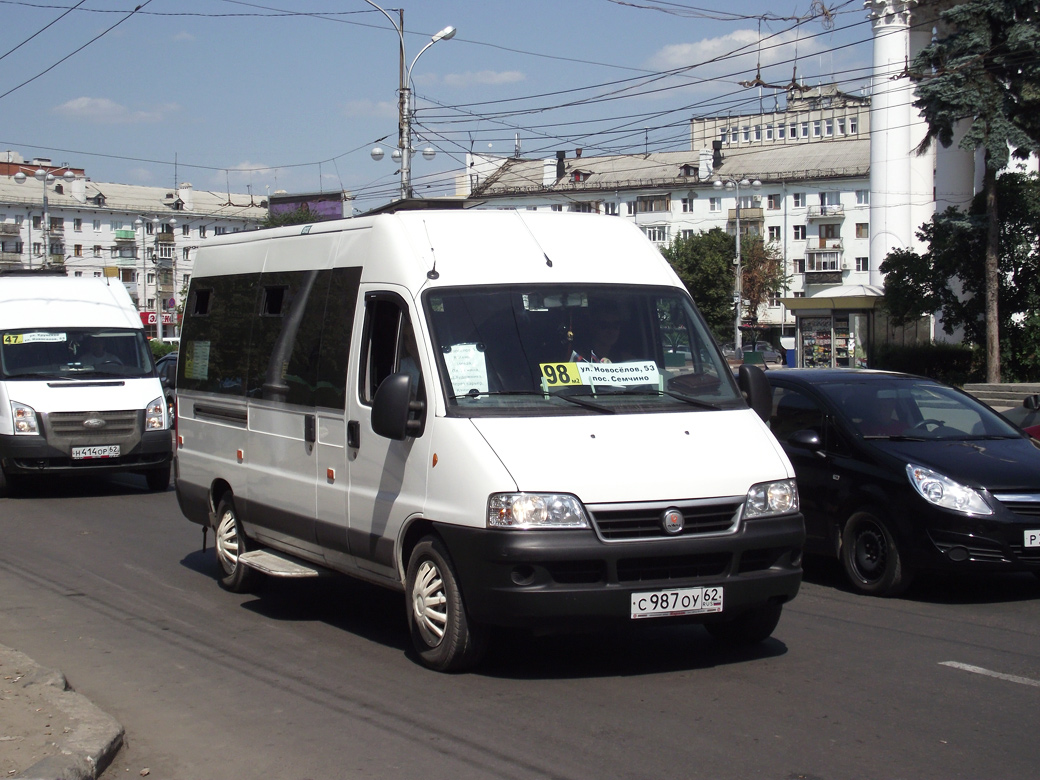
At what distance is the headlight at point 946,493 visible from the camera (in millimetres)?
8172

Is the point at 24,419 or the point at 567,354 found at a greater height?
the point at 567,354

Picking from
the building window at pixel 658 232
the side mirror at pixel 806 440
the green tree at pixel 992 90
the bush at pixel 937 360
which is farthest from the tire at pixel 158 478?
the building window at pixel 658 232

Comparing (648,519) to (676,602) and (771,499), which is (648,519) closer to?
Result: (676,602)

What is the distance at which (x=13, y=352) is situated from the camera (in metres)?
15.4

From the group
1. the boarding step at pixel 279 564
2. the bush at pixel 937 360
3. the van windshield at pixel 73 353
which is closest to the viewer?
the boarding step at pixel 279 564

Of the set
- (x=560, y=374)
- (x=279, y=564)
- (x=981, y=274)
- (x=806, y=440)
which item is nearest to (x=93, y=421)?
(x=279, y=564)

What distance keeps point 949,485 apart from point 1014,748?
3420 mm

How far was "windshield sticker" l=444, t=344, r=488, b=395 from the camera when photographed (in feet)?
21.0

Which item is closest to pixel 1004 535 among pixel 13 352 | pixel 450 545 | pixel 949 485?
pixel 949 485

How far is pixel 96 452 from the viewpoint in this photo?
15.0 metres

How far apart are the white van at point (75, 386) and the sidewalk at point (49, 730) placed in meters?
9.22

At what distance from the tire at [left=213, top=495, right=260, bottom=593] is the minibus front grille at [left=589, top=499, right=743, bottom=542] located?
3.71m

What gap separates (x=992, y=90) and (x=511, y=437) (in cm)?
3220

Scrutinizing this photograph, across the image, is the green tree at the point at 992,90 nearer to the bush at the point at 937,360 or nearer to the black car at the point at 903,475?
the bush at the point at 937,360
